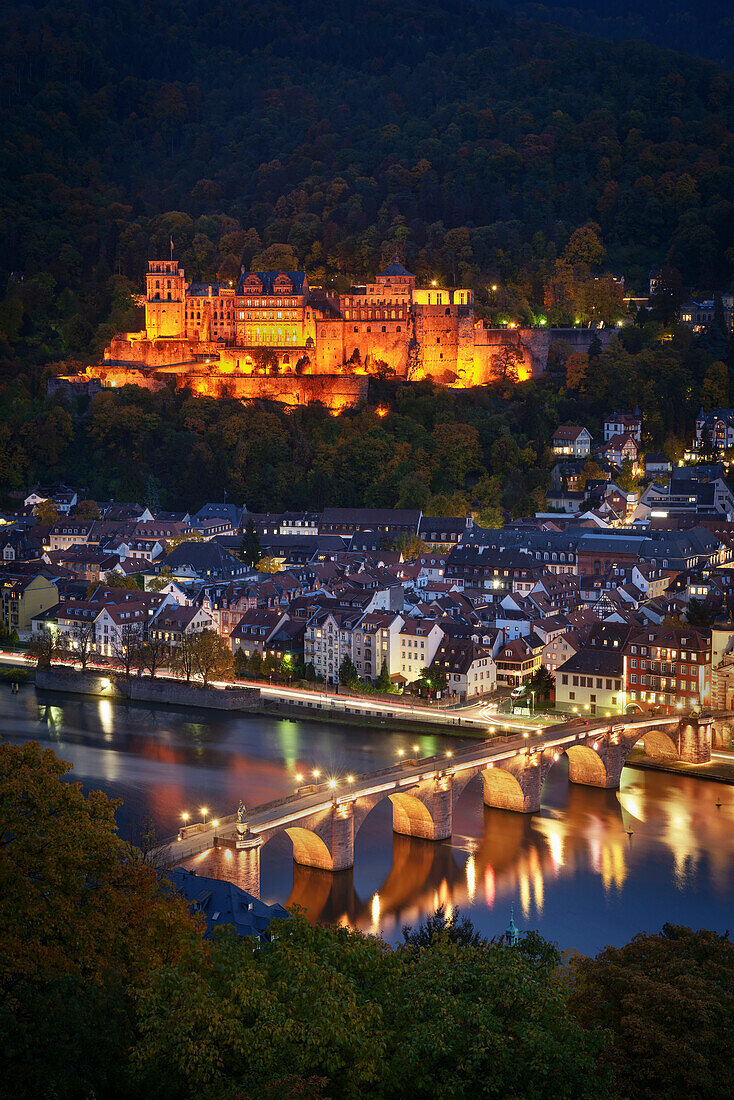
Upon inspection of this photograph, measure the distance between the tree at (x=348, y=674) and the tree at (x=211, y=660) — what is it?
2.46 meters

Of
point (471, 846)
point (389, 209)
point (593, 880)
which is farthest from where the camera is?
point (389, 209)

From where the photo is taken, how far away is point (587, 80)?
72.2 meters

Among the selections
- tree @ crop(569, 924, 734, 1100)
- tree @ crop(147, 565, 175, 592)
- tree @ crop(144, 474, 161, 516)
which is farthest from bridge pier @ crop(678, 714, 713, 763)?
tree @ crop(144, 474, 161, 516)

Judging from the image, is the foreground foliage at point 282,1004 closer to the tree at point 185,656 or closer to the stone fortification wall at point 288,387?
the tree at point 185,656

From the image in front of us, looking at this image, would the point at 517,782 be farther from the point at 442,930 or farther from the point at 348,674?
the point at 442,930

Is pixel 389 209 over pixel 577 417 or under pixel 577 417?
over

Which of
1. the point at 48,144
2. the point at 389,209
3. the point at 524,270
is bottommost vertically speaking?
the point at 524,270

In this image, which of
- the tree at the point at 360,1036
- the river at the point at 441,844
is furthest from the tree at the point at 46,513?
the tree at the point at 360,1036

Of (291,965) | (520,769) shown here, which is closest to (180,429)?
(520,769)

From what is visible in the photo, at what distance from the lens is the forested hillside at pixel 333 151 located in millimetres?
58719

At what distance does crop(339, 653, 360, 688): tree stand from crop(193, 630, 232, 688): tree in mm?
2461

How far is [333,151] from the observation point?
7406 centimetres

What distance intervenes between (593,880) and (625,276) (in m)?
43.0

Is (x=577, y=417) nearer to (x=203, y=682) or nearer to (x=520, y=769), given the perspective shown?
(x=203, y=682)
